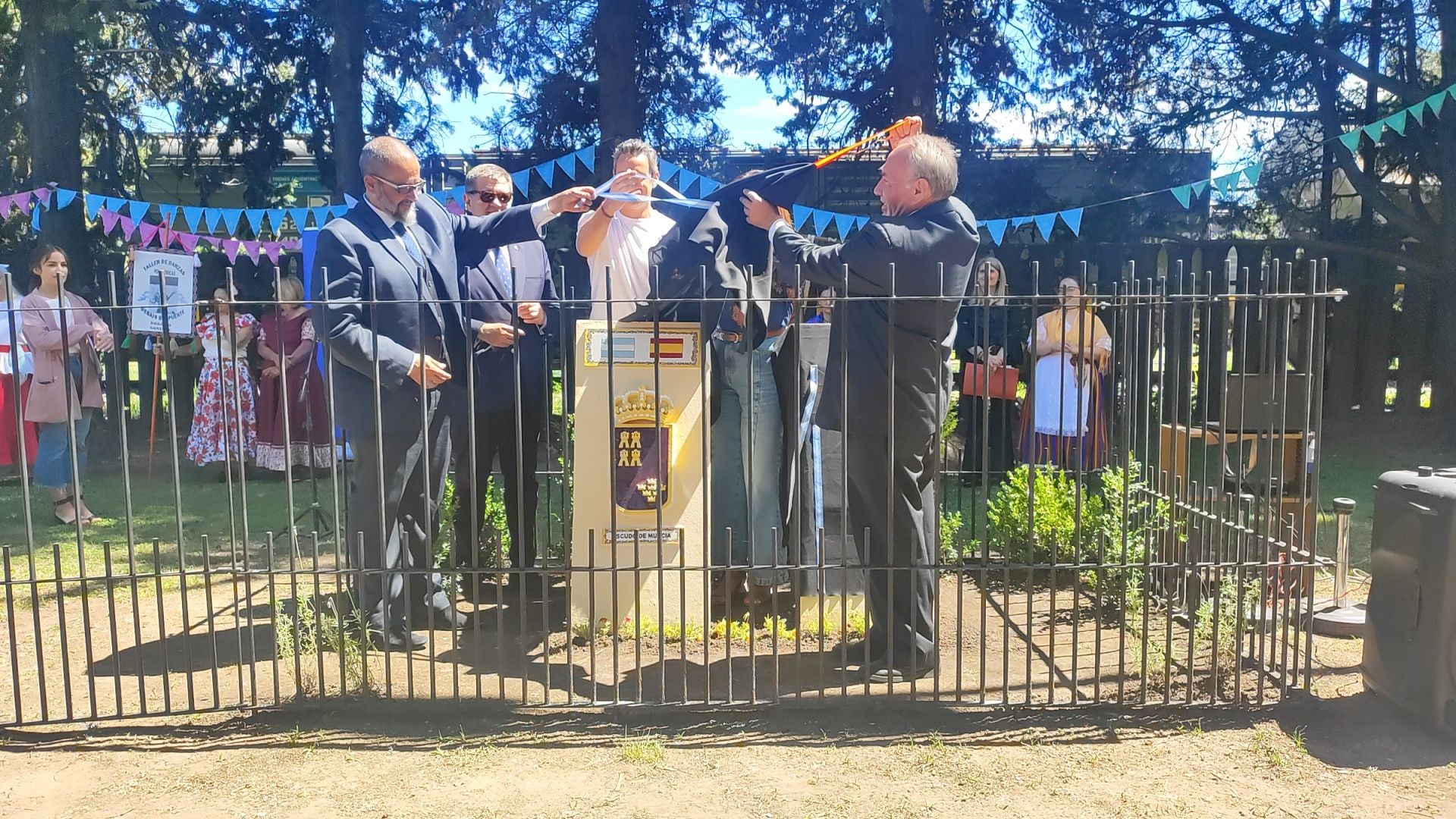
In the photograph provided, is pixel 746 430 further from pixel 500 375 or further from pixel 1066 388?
pixel 1066 388

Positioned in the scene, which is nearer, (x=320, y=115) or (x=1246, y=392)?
(x=1246, y=392)

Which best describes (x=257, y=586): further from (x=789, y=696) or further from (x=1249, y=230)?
(x=1249, y=230)

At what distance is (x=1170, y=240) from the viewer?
1122 cm

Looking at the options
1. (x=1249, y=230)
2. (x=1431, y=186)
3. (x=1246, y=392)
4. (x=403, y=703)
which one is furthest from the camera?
(x=1249, y=230)

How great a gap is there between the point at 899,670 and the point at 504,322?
102 inches

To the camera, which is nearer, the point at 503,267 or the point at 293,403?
the point at 503,267

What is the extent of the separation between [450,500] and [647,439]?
1.40 meters

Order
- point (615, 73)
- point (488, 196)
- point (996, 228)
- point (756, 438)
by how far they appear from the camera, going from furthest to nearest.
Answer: point (615, 73), point (996, 228), point (488, 196), point (756, 438)

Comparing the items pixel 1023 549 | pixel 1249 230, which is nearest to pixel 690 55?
pixel 1249 230

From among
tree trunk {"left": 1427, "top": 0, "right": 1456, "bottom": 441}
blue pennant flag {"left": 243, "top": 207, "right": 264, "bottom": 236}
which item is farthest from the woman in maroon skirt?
tree trunk {"left": 1427, "top": 0, "right": 1456, "bottom": 441}

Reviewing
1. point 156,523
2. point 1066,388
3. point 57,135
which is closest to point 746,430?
point 1066,388

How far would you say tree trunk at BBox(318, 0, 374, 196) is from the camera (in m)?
11.2

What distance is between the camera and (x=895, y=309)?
3705 millimetres

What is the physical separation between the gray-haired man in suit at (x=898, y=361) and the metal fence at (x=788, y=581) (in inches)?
1.6
